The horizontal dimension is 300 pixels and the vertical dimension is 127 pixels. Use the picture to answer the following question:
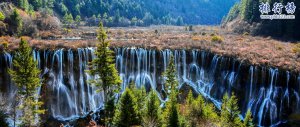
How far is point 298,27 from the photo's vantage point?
105812 millimetres

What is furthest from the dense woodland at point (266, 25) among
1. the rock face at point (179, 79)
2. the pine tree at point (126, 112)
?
the pine tree at point (126, 112)

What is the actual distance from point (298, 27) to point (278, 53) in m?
35.1

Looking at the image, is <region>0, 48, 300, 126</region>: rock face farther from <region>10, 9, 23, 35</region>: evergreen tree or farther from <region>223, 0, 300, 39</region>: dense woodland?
<region>223, 0, 300, 39</region>: dense woodland

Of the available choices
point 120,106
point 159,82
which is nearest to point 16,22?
point 159,82

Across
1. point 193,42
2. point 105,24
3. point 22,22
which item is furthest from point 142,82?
point 105,24

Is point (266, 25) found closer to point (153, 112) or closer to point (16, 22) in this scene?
point (16, 22)

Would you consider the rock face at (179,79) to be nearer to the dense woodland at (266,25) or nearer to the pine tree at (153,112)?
the pine tree at (153,112)

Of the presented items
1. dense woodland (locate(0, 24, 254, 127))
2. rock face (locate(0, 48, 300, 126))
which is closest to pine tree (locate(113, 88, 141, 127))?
dense woodland (locate(0, 24, 254, 127))

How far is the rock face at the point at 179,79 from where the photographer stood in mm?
64000

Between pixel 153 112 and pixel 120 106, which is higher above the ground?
pixel 120 106

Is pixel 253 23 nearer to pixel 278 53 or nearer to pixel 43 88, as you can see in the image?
pixel 278 53

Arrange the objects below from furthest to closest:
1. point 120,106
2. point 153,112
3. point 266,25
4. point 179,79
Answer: point 266,25 → point 179,79 → point 120,106 → point 153,112

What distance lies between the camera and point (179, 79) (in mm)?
72562

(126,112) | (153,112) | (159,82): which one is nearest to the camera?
(126,112)
